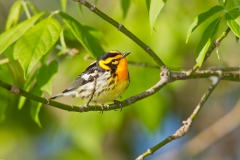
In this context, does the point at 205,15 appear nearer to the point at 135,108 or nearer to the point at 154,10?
the point at 154,10

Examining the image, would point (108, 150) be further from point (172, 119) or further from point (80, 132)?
point (80, 132)

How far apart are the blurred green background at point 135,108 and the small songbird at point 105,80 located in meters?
0.19

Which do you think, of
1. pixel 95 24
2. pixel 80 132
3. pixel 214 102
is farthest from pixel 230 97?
pixel 80 132

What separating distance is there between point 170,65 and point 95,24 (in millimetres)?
1298

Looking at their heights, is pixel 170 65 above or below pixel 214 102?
above

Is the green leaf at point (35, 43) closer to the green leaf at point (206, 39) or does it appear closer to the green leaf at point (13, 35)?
the green leaf at point (13, 35)

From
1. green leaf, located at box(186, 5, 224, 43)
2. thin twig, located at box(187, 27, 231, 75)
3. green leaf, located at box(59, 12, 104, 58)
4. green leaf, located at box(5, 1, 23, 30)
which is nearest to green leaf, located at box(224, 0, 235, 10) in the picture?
green leaf, located at box(186, 5, 224, 43)

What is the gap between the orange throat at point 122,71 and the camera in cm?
283

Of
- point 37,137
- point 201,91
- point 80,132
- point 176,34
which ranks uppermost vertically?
point 176,34

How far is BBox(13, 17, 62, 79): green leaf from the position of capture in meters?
2.17

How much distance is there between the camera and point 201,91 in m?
4.80

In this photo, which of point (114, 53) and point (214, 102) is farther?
point (214, 102)

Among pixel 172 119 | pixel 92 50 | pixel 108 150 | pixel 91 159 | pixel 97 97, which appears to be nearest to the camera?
pixel 92 50

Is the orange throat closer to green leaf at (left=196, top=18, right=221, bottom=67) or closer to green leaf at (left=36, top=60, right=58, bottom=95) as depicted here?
green leaf at (left=36, top=60, right=58, bottom=95)
